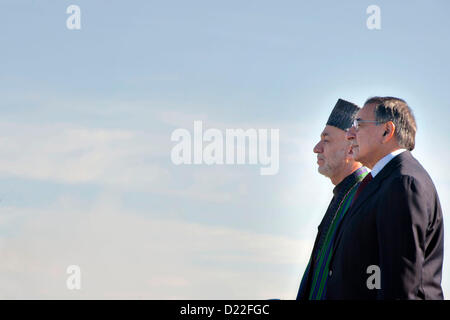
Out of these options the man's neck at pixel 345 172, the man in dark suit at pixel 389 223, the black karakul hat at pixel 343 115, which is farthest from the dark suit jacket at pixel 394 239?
the black karakul hat at pixel 343 115

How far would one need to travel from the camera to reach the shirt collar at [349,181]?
7395 millimetres

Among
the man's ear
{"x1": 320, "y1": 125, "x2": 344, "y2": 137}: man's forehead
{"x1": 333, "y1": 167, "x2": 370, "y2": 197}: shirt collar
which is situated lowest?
{"x1": 333, "y1": 167, "x2": 370, "y2": 197}: shirt collar

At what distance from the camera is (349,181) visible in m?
7.44

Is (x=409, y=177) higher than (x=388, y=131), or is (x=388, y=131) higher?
(x=388, y=131)

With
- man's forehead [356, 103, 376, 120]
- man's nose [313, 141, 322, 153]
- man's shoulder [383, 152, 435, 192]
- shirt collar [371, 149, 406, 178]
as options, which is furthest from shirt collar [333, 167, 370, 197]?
man's shoulder [383, 152, 435, 192]

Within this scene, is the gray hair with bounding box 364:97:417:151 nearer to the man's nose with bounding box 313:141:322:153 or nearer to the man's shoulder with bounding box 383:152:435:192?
the man's shoulder with bounding box 383:152:435:192

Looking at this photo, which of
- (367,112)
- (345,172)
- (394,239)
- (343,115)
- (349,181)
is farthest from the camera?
(343,115)

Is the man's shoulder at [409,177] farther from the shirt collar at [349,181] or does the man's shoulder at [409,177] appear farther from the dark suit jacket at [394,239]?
the shirt collar at [349,181]

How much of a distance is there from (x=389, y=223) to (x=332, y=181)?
2.46m

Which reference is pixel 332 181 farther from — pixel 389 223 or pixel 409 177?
pixel 389 223

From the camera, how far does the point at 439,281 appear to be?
5.26 meters

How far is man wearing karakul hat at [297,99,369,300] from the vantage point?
6578mm

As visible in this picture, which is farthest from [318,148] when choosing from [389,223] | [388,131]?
[389,223]
